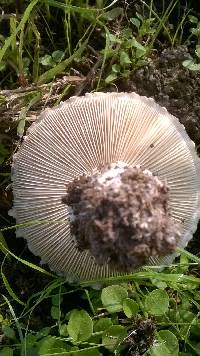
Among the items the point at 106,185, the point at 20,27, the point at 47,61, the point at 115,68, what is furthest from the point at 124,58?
the point at 106,185

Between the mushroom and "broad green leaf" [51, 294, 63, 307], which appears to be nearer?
the mushroom

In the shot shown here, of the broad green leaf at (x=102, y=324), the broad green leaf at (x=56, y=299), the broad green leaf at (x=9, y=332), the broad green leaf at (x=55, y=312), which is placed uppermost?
the broad green leaf at (x=56, y=299)

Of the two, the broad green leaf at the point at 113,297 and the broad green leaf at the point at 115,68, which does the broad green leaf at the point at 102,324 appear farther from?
the broad green leaf at the point at 115,68

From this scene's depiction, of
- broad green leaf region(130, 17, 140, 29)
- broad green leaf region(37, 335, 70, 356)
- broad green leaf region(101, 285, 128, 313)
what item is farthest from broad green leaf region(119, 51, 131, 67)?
broad green leaf region(37, 335, 70, 356)

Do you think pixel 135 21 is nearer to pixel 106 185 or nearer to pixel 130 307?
pixel 106 185

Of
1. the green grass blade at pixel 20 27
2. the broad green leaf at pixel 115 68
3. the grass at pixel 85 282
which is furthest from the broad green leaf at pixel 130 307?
the green grass blade at pixel 20 27

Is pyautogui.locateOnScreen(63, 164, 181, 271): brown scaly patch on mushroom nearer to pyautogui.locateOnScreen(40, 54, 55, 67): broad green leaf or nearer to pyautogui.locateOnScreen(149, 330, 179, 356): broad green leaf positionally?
pyautogui.locateOnScreen(149, 330, 179, 356): broad green leaf
